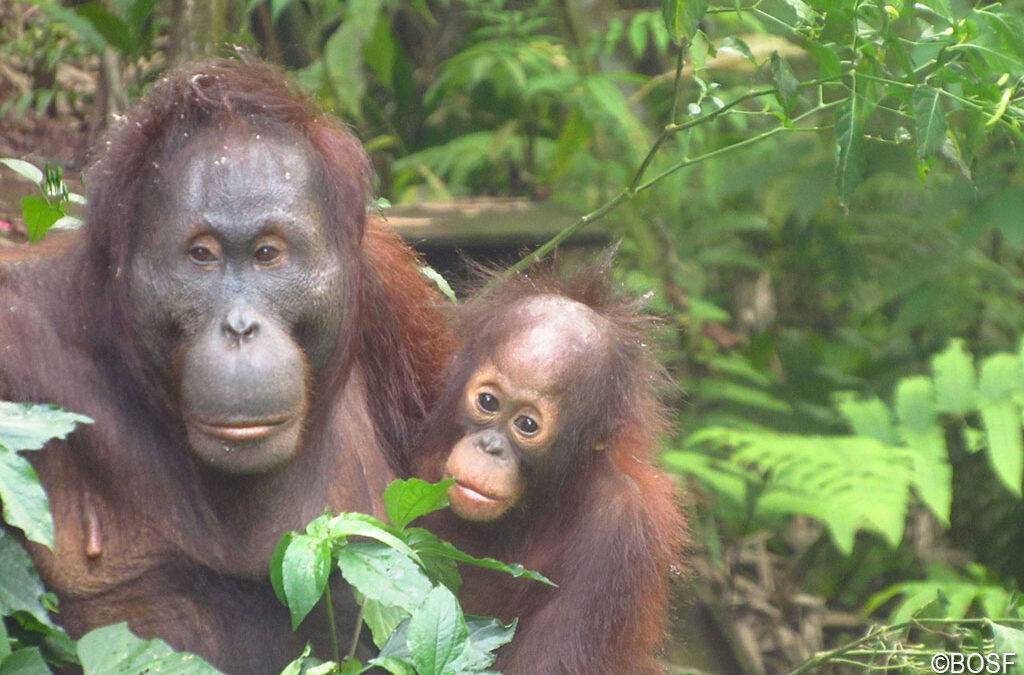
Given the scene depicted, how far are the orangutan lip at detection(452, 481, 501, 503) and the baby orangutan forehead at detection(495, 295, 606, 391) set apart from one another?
29cm

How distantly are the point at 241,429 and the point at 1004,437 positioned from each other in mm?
2686

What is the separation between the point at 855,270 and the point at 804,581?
136cm

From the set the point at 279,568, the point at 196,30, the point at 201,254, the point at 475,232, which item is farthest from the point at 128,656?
the point at 475,232

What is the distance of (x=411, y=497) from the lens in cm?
258

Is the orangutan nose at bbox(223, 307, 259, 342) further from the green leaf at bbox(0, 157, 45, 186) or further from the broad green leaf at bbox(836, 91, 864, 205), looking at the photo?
the broad green leaf at bbox(836, 91, 864, 205)

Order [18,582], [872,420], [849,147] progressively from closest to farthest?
[18,582] < [849,147] < [872,420]

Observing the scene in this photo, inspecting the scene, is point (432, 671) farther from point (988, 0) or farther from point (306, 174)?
point (988, 0)

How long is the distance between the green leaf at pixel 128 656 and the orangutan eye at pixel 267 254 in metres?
0.73

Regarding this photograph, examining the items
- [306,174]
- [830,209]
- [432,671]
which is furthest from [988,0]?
[432,671]

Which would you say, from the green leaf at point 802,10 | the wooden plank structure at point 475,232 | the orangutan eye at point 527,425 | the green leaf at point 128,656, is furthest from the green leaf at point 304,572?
the wooden plank structure at point 475,232

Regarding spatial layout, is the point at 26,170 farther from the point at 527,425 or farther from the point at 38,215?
the point at 527,425

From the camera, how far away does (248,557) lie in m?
3.05

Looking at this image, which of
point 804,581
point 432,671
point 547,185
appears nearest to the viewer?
point 432,671

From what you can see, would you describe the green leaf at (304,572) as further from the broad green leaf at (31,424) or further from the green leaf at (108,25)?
the green leaf at (108,25)
